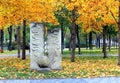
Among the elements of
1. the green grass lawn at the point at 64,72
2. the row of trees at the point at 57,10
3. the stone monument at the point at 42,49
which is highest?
the row of trees at the point at 57,10

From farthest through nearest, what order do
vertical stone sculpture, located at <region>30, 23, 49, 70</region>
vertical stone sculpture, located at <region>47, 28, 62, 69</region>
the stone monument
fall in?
vertical stone sculpture, located at <region>47, 28, 62, 69</region>, vertical stone sculpture, located at <region>30, 23, 49, 70</region>, the stone monument

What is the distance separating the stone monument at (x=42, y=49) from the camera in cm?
1848

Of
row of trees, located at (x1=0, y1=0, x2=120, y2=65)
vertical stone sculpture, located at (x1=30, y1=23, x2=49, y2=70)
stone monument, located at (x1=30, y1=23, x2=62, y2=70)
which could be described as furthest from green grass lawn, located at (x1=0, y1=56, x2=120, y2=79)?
row of trees, located at (x1=0, y1=0, x2=120, y2=65)

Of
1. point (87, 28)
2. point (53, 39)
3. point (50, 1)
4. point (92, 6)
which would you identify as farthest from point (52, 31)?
point (87, 28)

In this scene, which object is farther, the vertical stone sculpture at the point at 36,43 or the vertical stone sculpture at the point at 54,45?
the vertical stone sculpture at the point at 54,45

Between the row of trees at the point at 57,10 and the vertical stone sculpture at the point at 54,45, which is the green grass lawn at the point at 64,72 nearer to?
the vertical stone sculpture at the point at 54,45

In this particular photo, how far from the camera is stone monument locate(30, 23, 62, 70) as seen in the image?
18484mm

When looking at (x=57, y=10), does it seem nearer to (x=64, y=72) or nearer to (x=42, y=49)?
(x=42, y=49)

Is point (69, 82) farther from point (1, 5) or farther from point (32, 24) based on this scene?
point (1, 5)

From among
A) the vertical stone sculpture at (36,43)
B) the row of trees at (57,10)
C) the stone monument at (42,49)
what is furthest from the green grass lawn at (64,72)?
the row of trees at (57,10)

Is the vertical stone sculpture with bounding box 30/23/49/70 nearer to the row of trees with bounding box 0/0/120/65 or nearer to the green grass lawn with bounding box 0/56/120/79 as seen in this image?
the green grass lawn with bounding box 0/56/120/79

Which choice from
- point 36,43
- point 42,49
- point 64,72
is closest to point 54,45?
point 42,49

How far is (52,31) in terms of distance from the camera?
1925cm

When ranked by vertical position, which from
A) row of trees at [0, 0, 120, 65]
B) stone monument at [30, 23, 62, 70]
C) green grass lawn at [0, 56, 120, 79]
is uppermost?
row of trees at [0, 0, 120, 65]
